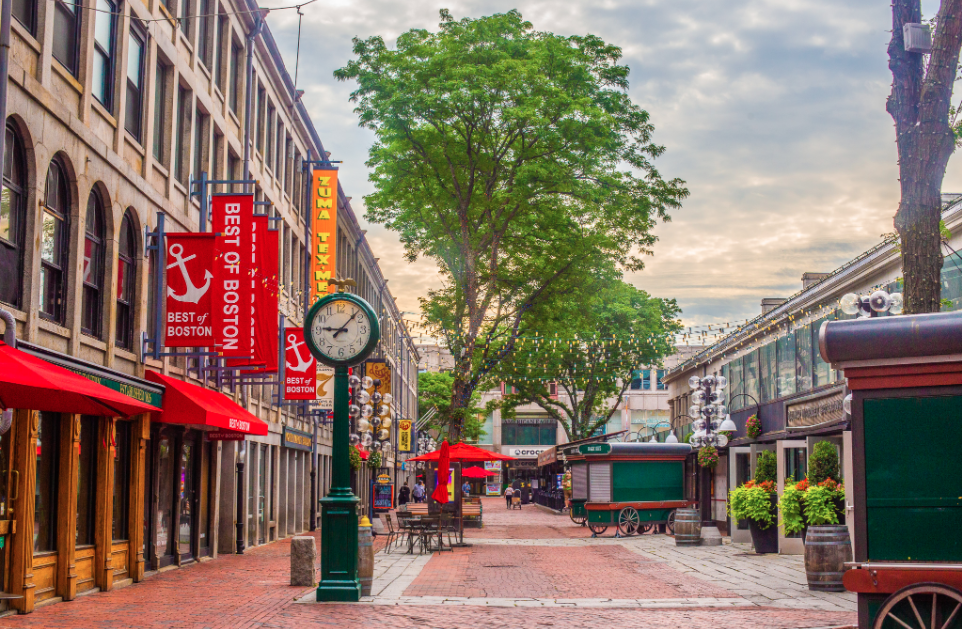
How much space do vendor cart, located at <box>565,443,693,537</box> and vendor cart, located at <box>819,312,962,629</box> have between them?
995 inches

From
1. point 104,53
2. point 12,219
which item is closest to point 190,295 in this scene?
point 104,53

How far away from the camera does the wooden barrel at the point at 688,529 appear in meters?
26.9

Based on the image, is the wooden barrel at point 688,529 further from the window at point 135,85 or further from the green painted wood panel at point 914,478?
the green painted wood panel at point 914,478

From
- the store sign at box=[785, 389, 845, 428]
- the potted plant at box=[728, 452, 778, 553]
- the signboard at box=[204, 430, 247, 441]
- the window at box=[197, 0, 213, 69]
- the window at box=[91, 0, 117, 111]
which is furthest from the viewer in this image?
the window at box=[197, 0, 213, 69]

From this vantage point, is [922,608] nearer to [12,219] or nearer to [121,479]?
[12,219]

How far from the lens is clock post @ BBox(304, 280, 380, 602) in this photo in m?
13.9

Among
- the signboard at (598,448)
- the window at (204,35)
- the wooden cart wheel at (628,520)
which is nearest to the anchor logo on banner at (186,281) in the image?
the window at (204,35)

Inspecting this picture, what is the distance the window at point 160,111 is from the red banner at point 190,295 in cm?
280

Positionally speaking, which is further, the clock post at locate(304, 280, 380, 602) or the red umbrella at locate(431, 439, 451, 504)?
the red umbrella at locate(431, 439, 451, 504)

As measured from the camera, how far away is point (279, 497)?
32594 millimetres

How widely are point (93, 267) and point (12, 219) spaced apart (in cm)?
321

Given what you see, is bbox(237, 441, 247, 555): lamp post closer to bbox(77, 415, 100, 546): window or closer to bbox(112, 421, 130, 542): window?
bbox(112, 421, 130, 542): window

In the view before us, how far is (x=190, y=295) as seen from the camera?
1816 cm

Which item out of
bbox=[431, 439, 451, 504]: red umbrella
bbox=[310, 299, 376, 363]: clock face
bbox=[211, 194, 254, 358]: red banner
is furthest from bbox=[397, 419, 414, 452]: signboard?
bbox=[310, 299, 376, 363]: clock face
